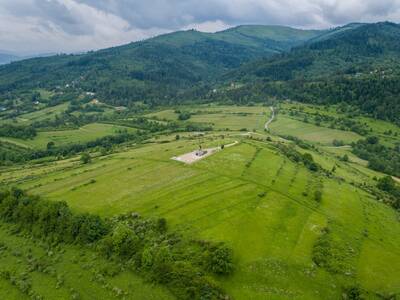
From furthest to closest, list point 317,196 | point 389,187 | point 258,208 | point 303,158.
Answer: point 303,158 → point 389,187 → point 317,196 → point 258,208

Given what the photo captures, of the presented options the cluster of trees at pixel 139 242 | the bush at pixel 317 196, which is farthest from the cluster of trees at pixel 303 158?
the cluster of trees at pixel 139 242

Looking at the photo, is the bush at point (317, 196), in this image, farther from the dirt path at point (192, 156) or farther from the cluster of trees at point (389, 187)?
the dirt path at point (192, 156)

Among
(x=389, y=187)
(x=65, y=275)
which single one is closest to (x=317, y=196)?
(x=389, y=187)

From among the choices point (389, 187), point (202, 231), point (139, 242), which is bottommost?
point (389, 187)

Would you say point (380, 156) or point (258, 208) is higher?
point (258, 208)

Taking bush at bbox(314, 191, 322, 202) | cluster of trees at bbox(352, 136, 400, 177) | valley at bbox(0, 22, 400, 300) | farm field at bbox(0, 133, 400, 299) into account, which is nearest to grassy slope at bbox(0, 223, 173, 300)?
valley at bbox(0, 22, 400, 300)

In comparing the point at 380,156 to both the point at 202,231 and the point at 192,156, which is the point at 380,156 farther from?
the point at 202,231

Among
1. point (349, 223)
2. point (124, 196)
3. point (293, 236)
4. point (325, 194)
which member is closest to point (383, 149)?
point (325, 194)
